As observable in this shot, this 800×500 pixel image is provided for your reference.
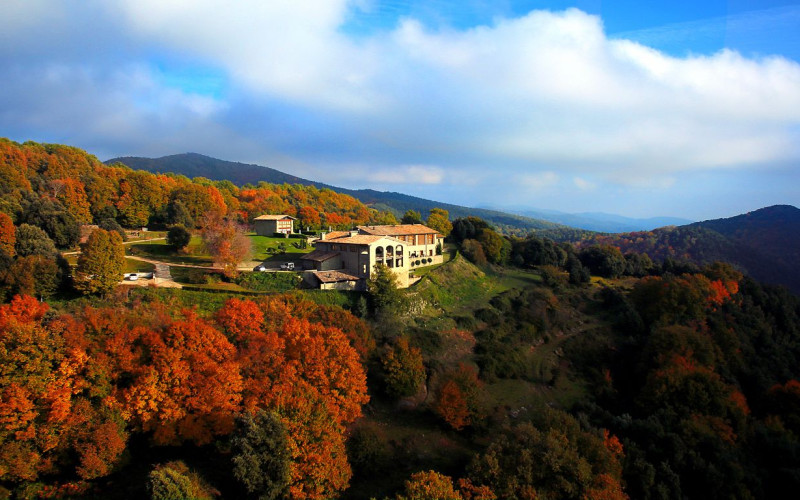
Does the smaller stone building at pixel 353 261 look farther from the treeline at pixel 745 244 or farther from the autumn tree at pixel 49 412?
the treeline at pixel 745 244

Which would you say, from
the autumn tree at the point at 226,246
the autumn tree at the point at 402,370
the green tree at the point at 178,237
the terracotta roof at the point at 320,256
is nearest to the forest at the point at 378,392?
the autumn tree at the point at 402,370

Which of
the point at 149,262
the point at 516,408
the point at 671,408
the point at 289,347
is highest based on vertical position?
the point at 149,262

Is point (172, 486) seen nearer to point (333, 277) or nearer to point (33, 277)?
point (33, 277)

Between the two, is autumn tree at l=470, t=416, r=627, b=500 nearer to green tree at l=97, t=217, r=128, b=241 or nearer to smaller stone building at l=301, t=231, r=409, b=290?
smaller stone building at l=301, t=231, r=409, b=290

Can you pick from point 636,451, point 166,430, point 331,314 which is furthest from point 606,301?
point 166,430

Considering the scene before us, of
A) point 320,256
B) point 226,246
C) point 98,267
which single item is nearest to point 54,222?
point 98,267

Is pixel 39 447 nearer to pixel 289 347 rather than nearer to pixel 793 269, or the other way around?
pixel 289 347
